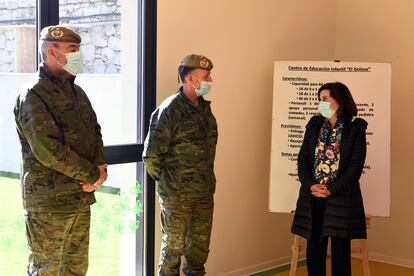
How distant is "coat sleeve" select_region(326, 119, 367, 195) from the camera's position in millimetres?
3588

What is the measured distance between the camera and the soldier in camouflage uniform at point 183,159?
11.0 ft

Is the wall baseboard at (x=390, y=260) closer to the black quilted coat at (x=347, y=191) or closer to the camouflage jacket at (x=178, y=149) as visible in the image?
the black quilted coat at (x=347, y=191)

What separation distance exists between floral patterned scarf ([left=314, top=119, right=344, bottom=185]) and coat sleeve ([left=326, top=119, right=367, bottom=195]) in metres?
0.07

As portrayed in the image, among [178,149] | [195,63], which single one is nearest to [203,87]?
[195,63]

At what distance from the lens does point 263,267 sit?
15.8 ft

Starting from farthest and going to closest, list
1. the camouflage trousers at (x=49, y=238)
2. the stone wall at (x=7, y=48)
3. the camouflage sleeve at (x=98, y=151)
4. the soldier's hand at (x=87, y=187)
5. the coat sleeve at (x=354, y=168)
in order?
the coat sleeve at (x=354, y=168) → the stone wall at (x=7, y=48) → the camouflage sleeve at (x=98, y=151) → the soldier's hand at (x=87, y=187) → the camouflage trousers at (x=49, y=238)

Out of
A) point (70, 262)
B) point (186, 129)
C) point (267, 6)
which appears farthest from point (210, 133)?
point (267, 6)

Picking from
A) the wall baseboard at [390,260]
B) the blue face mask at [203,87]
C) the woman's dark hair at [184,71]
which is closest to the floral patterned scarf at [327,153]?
the blue face mask at [203,87]

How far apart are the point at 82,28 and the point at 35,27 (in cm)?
35

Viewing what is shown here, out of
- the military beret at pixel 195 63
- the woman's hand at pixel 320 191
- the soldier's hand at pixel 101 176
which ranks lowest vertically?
the woman's hand at pixel 320 191

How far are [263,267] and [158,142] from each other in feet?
6.37

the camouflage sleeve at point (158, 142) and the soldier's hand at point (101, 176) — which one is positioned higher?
the camouflage sleeve at point (158, 142)

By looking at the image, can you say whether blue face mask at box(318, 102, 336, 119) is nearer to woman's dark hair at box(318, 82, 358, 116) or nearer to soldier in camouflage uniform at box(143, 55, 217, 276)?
woman's dark hair at box(318, 82, 358, 116)

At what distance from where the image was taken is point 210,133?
3467 millimetres
